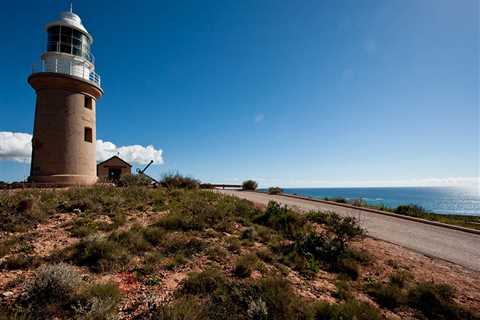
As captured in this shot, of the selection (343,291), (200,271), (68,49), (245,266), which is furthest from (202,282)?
(68,49)

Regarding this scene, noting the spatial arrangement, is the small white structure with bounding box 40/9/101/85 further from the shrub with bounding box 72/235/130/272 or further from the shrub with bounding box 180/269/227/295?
the shrub with bounding box 180/269/227/295

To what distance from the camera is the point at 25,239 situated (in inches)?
212

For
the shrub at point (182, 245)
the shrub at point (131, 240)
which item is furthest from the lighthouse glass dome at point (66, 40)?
the shrub at point (182, 245)

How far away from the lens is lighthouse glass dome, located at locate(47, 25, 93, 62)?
13133 mm

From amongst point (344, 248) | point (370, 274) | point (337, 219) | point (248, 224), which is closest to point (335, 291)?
point (370, 274)

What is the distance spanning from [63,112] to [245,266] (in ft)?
44.4

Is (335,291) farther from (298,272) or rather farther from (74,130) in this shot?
(74,130)

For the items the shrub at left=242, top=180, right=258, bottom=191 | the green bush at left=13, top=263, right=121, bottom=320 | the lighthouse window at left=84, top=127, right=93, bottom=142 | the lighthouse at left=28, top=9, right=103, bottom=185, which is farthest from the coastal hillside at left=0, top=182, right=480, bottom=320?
the shrub at left=242, top=180, right=258, bottom=191

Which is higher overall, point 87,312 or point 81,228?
point 81,228

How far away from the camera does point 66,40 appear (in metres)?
13.4

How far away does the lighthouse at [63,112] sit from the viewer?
12.3 metres

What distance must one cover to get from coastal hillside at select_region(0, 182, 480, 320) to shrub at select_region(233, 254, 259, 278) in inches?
0.9

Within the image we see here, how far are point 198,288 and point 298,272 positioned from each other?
2392mm

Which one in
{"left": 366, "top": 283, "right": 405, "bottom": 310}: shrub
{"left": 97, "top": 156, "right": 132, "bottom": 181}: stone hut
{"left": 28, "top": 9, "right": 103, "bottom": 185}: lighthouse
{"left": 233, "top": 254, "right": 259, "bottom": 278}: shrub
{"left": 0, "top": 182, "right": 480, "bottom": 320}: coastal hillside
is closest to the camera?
{"left": 0, "top": 182, "right": 480, "bottom": 320}: coastal hillside
